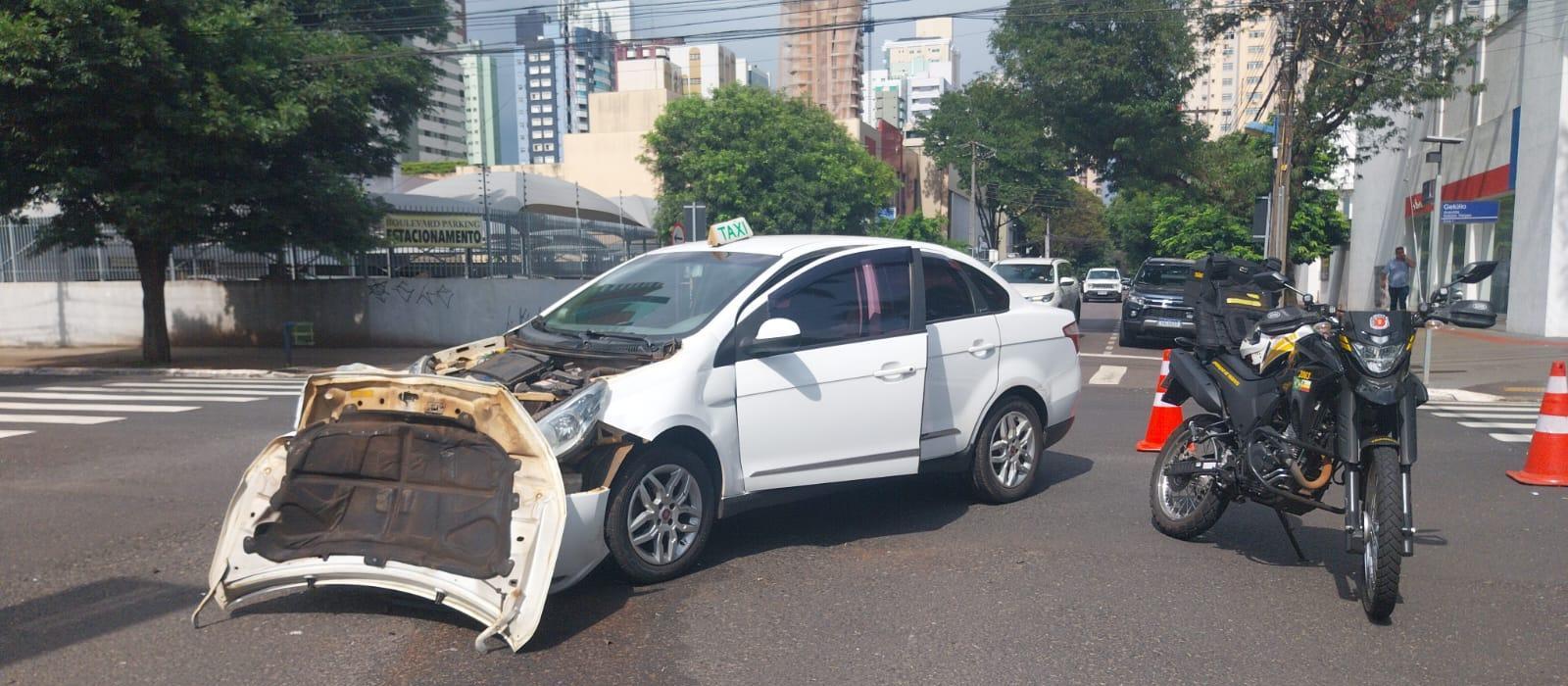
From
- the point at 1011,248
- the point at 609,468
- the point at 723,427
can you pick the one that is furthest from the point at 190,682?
the point at 1011,248

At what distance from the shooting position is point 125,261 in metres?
Result: 25.6

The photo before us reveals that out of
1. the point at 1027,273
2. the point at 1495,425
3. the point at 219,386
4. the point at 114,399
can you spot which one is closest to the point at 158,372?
the point at 219,386

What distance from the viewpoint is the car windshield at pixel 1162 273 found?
2280 cm

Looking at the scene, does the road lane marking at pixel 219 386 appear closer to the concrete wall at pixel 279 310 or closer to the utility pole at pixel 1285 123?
the concrete wall at pixel 279 310

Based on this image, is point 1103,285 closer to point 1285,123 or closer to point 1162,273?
point 1162,273

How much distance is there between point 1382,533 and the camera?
496 cm

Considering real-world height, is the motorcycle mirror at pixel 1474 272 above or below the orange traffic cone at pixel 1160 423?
above

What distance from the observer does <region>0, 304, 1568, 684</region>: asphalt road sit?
4574 mm

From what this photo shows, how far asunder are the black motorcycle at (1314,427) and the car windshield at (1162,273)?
54.5 feet

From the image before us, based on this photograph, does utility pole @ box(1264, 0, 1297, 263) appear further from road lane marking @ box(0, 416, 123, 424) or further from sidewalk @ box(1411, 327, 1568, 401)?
road lane marking @ box(0, 416, 123, 424)

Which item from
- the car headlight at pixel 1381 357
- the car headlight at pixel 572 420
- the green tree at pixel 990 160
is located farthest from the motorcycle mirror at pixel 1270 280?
the green tree at pixel 990 160

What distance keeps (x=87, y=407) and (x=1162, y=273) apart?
18.1 metres

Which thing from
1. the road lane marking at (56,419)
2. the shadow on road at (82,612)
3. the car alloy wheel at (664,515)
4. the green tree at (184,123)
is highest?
the green tree at (184,123)

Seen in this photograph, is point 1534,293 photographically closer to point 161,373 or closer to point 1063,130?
point 1063,130
